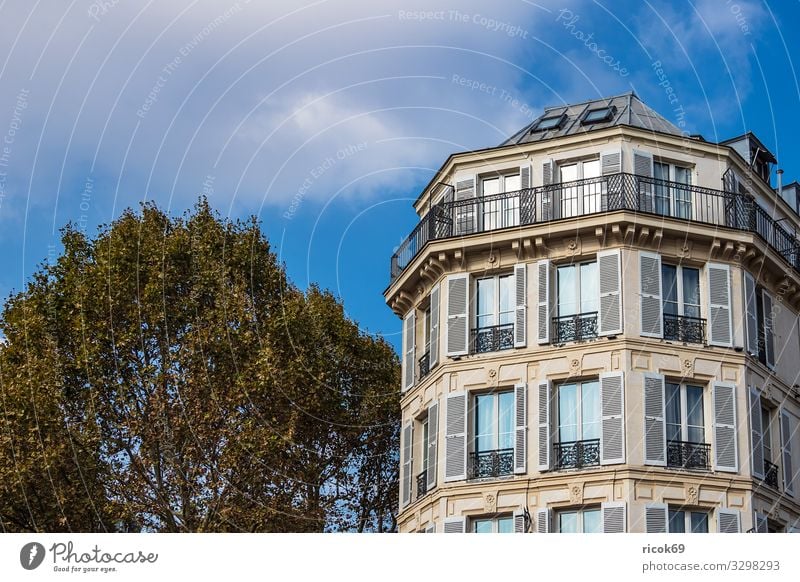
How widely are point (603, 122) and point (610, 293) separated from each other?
6.10 metres

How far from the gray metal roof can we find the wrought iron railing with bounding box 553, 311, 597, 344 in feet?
17.2

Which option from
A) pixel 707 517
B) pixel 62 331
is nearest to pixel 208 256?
pixel 62 331

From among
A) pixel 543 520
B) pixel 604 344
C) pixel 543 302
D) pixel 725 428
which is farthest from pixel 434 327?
pixel 725 428

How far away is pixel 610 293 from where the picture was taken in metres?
33.7

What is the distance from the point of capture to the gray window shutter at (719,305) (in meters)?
34.0

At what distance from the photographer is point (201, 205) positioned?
1860 inches

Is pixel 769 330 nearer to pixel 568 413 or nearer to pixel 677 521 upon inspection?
pixel 568 413

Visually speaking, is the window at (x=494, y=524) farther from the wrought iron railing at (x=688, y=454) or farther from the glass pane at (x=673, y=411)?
the glass pane at (x=673, y=411)

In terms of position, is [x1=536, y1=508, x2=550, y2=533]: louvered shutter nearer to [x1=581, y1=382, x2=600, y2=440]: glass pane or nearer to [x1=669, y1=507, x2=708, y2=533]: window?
[x1=581, y1=382, x2=600, y2=440]: glass pane

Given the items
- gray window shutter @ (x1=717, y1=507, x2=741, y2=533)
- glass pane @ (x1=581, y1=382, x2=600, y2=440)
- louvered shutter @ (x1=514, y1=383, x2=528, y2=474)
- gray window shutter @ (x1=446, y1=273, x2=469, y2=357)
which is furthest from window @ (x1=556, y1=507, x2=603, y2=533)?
gray window shutter @ (x1=446, y1=273, x2=469, y2=357)

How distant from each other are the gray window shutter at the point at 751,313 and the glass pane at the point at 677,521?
4.96 m

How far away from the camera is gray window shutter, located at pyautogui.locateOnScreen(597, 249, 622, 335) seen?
33469 mm
